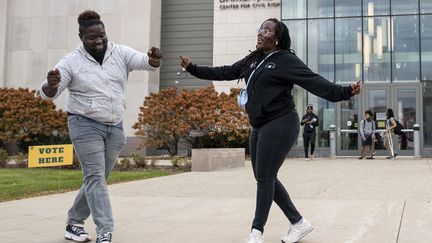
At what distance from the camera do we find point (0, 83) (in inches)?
1065

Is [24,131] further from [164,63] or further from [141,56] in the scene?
[141,56]

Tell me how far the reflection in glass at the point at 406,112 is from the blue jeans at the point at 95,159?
18837 mm

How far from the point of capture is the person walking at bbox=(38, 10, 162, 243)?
4.39m

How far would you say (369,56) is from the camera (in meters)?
22.4

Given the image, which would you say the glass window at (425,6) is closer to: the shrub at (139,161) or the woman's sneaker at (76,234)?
the shrub at (139,161)

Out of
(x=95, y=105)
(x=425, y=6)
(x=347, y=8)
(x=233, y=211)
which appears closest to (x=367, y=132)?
(x=347, y=8)

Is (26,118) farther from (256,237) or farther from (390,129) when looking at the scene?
(256,237)

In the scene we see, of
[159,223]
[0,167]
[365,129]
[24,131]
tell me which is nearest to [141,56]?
[159,223]

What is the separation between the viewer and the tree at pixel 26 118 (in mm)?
20545

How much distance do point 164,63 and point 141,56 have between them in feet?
72.5

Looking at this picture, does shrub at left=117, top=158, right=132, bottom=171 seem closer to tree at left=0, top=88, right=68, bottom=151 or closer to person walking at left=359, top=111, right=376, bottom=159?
tree at left=0, top=88, right=68, bottom=151

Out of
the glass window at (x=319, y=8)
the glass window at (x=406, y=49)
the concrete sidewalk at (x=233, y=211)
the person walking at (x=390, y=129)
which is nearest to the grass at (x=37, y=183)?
the concrete sidewalk at (x=233, y=211)

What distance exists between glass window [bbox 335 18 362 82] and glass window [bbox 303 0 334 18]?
2.28 feet

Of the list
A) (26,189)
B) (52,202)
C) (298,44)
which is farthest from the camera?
(298,44)
